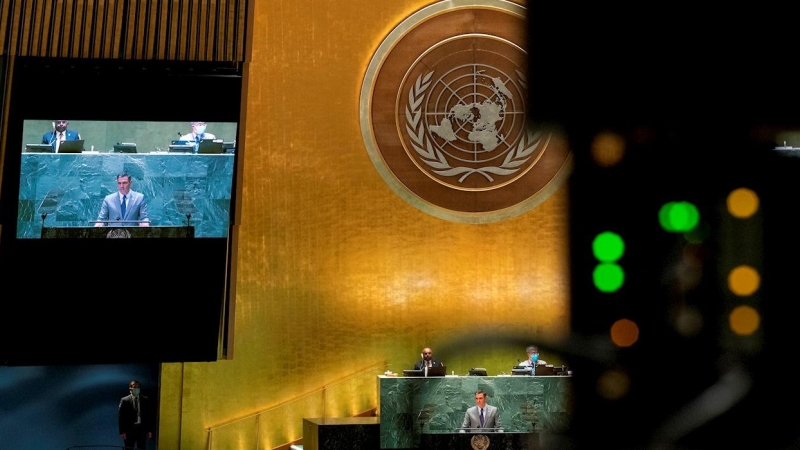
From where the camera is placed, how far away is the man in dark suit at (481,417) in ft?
24.2

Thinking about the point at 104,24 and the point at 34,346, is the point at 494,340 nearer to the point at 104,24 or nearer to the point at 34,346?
the point at 34,346

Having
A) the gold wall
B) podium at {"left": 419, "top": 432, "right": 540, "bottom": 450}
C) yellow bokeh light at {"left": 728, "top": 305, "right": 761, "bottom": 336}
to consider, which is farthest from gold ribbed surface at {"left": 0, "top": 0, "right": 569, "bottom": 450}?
yellow bokeh light at {"left": 728, "top": 305, "right": 761, "bottom": 336}

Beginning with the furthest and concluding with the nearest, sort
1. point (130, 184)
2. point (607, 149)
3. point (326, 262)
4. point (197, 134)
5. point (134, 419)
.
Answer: point (326, 262), point (197, 134), point (130, 184), point (134, 419), point (607, 149)

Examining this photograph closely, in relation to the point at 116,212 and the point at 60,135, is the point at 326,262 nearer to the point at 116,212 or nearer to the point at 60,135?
the point at 116,212

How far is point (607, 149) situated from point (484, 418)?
6687mm

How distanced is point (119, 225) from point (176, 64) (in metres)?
1.69

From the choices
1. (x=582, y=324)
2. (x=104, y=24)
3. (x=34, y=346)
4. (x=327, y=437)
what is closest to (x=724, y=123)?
(x=582, y=324)

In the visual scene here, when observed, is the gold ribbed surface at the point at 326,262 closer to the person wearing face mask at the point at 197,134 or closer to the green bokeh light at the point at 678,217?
the person wearing face mask at the point at 197,134

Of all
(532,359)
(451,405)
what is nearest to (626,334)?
(451,405)

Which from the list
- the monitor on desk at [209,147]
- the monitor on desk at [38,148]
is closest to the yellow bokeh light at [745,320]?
the monitor on desk at [209,147]

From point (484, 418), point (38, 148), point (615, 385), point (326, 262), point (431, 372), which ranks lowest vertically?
point (484, 418)

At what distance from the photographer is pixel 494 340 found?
28.6 ft

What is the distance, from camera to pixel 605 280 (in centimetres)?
112

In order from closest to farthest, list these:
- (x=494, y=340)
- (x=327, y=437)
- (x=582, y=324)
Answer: (x=582, y=324) → (x=327, y=437) → (x=494, y=340)
